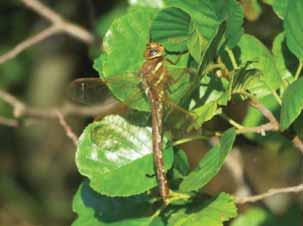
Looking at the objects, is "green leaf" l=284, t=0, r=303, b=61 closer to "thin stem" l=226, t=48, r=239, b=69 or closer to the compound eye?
"thin stem" l=226, t=48, r=239, b=69

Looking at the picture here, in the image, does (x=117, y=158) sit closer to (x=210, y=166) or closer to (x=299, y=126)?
(x=210, y=166)

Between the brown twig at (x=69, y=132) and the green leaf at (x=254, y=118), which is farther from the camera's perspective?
the brown twig at (x=69, y=132)

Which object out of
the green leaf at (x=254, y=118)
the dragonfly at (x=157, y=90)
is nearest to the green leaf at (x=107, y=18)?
the green leaf at (x=254, y=118)

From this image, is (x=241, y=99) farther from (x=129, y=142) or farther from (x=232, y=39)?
(x=129, y=142)

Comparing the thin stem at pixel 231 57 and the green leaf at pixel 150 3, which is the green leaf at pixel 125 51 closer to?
the thin stem at pixel 231 57

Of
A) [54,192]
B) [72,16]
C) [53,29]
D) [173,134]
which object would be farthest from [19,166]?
[173,134]
